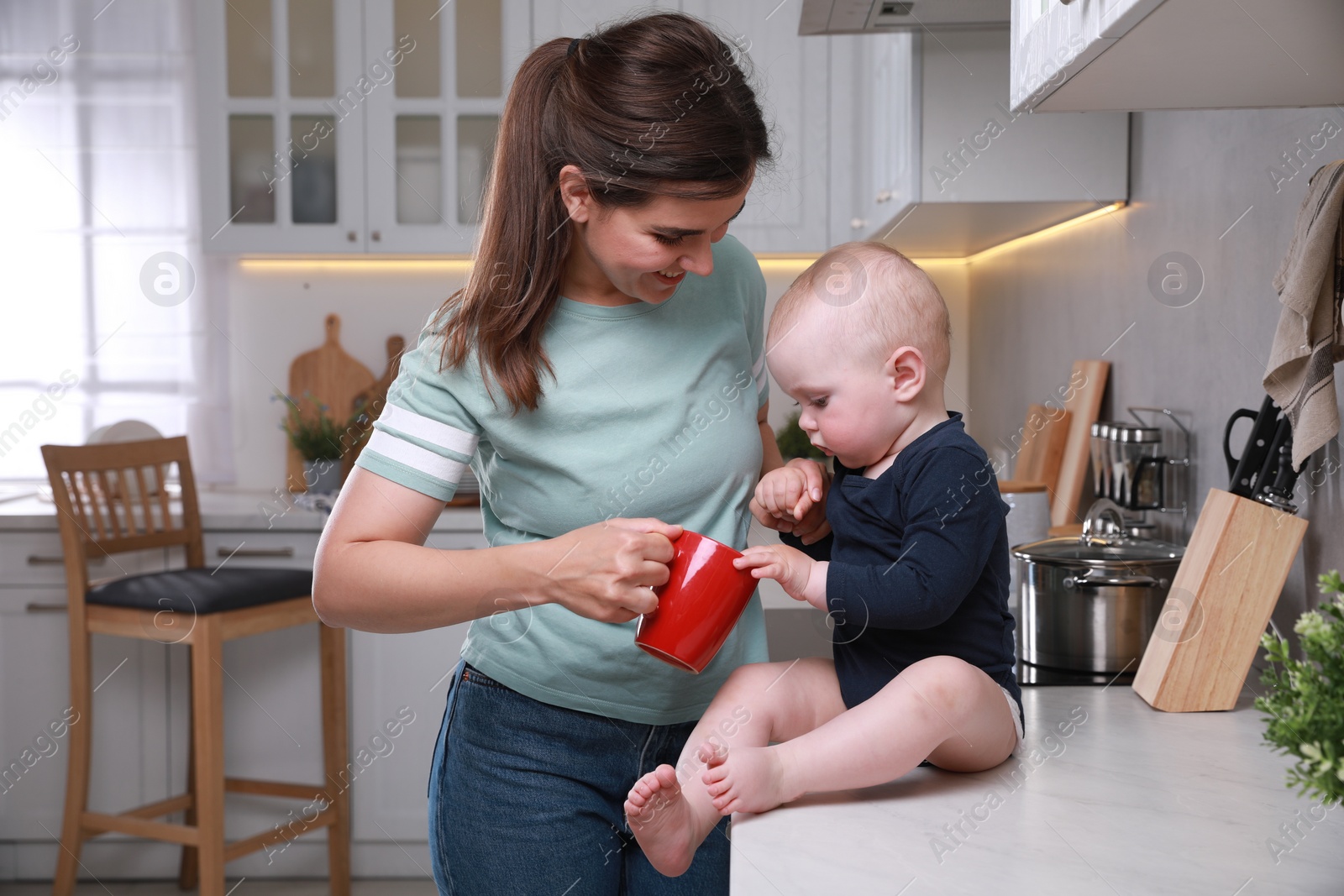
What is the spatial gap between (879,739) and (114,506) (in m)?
2.21

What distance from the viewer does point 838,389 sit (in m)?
0.80

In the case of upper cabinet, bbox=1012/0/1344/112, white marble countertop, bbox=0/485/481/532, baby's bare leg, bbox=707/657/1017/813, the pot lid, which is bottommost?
white marble countertop, bbox=0/485/481/532

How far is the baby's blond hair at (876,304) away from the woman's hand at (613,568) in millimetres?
207

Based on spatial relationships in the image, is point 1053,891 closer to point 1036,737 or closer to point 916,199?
point 1036,737

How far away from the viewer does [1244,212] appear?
116 cm

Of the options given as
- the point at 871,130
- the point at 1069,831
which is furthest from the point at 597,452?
the point at 871,130

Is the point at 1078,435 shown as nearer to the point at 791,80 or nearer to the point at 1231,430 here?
the point at 1231,430

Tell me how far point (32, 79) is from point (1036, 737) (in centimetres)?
346

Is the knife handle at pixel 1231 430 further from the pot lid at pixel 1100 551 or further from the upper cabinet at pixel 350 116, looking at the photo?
the upper cabinet at pixel 350 116

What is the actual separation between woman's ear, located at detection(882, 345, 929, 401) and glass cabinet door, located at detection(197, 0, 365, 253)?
242 cm

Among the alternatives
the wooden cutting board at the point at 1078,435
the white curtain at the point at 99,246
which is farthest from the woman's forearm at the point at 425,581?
the white curtain at the point at 99,246

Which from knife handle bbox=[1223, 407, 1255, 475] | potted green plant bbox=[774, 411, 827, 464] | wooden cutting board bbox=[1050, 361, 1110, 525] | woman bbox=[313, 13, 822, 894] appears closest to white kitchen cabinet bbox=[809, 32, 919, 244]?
wooden cutting board bbox=[1050, 361, 1110, 525]

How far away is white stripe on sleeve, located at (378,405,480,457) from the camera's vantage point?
79cm

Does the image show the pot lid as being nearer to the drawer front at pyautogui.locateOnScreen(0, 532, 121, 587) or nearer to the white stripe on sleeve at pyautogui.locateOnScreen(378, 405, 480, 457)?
the white stripe on sleeve at pyautogui.locateOnScreen(378, 405, 480, 457)
